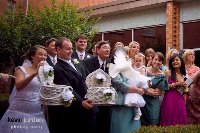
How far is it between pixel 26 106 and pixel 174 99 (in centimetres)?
302

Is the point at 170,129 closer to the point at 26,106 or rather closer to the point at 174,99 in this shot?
the point at 174,99

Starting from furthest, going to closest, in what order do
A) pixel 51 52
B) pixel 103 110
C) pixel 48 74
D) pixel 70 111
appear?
pixel 51 52 < pixel 103 110 < pixel 70 111 < pixel 48 74

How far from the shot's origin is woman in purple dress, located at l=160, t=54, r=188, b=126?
8195mm

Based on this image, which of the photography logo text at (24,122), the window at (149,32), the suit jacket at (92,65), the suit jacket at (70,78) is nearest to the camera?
the photography logo text at (24,122)

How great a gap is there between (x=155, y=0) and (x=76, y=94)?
1155 centimetres

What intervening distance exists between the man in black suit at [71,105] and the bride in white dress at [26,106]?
28cm

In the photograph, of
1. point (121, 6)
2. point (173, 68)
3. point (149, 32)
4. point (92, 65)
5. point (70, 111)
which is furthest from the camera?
point (121, 6)

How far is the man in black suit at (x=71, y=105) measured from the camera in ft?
22.0

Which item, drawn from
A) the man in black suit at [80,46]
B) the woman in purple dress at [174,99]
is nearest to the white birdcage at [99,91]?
the man in black suit at [80,46]

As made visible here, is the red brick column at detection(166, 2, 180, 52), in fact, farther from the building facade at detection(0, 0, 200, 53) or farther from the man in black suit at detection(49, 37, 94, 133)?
the man in black suit at detection(49, 37, 94, 133)

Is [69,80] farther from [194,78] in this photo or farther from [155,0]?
[155,0]

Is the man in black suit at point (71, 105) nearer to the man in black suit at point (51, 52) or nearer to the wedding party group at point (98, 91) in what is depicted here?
the wedding party group at point (98, 91)

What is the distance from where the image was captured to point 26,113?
6586 mm

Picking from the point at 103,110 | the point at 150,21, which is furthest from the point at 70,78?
the point at 150,21
